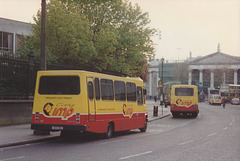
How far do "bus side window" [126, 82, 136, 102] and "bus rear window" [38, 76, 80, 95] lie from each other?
4.71m

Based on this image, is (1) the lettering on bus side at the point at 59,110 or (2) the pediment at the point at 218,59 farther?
(2) the pediment at the point at 218,59

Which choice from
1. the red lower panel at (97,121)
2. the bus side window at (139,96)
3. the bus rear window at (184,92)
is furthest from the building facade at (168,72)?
the red lower panel at (97,121)

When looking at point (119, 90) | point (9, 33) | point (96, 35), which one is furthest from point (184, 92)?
point (9, 33)

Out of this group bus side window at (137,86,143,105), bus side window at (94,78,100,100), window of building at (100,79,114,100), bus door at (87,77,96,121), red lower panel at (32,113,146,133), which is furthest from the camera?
bus side window at (137,86,143,105)

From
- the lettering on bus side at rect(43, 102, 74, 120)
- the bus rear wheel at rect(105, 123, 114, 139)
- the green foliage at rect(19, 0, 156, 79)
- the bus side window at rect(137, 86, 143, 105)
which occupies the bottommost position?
the bus rear wheel at rect(105, 123, 114, 139)

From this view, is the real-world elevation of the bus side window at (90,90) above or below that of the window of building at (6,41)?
below

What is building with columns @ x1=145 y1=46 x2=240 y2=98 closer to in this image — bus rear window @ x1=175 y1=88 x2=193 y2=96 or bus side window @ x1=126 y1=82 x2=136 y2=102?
bus rear window @ x1=175 y1=88 x2=193 y2=96

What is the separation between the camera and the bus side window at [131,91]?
19.5 meters

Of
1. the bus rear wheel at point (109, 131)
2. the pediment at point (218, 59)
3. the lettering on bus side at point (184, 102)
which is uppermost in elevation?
the pediment at point (218, 59)

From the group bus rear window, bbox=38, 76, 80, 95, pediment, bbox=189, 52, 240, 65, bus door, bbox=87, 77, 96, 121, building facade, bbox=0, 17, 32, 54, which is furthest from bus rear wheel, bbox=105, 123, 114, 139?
pediment, bbox=189, 52, 240, 65

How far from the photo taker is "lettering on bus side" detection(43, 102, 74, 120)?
15.0 meters

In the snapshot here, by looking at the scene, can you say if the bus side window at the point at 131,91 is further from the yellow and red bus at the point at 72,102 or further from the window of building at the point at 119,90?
the yellow and red bus at the point at 72,102

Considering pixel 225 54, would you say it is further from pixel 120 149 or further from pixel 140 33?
pixel 120 149

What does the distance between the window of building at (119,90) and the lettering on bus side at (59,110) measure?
11.5ft
